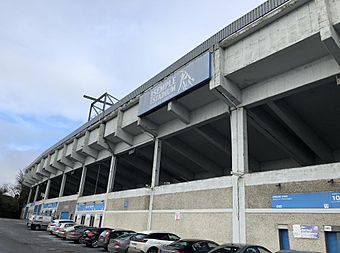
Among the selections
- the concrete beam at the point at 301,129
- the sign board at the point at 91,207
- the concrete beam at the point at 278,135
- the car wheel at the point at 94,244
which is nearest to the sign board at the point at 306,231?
the concrete beam at the point at 301,129

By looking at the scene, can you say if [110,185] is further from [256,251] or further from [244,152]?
[256,251]

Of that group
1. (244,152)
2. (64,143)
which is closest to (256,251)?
(244,152)

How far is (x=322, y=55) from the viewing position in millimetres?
12883

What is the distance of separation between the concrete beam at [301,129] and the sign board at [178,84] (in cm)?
412

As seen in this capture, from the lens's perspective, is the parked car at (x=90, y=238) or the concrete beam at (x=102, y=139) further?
the concrete beam at (x=102, y=139)

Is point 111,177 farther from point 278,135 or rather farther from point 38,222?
point 278,135

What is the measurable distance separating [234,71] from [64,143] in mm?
31536

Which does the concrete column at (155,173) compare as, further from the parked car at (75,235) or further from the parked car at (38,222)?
the parked car at (38,222)

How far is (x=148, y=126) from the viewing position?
73.8 feet

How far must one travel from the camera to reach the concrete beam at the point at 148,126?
22.3m

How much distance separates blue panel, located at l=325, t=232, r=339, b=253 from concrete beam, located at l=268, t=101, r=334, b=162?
7.10 meters

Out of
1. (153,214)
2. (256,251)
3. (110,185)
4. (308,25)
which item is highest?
(308,25)

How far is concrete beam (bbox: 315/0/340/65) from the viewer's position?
36.4ft

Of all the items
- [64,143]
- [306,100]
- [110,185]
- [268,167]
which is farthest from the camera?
[64,143]
